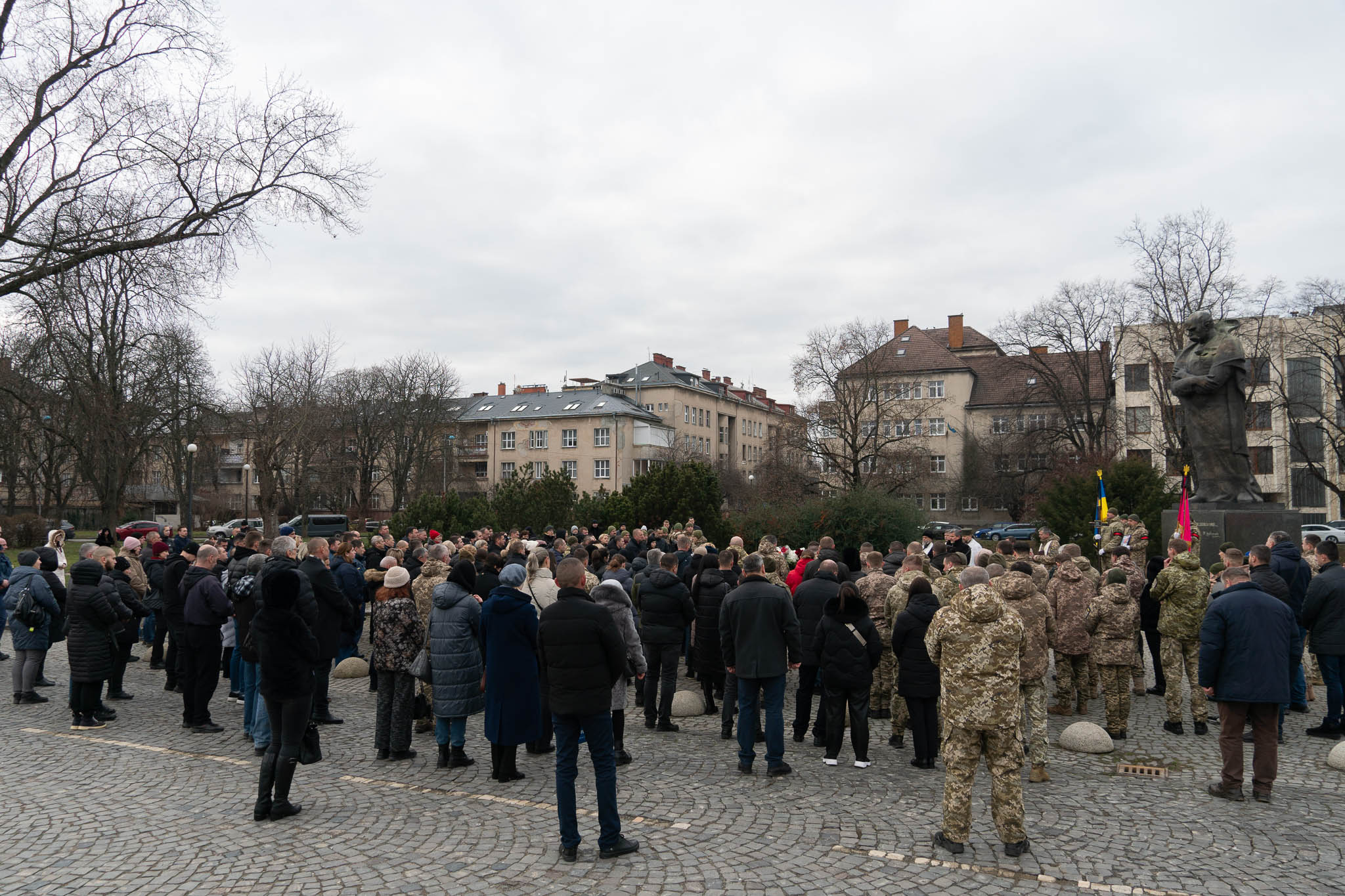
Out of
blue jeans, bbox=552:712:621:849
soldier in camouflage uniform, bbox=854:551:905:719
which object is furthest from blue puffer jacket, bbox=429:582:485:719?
soldier in camouflage uniform, bbox=854:551:905:719

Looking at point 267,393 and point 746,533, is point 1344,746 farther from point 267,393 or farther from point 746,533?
point 267,393

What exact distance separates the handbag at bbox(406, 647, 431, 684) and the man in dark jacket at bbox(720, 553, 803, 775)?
2.87 m

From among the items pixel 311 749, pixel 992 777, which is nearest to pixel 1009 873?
pixel 992 777

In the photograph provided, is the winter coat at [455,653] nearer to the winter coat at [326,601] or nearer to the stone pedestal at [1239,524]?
the winter coat at [326,601]

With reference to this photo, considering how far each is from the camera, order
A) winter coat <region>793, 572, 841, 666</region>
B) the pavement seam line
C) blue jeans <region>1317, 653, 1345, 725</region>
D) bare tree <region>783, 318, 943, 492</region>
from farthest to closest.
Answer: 1. bare tree <region>783, 318, 943, 492</region>
2. blue jeans <region>1317, 653, 1345, 725</region>
3. winter coat <region>793, 572, 841, 666</region>
4. the pavement seam line

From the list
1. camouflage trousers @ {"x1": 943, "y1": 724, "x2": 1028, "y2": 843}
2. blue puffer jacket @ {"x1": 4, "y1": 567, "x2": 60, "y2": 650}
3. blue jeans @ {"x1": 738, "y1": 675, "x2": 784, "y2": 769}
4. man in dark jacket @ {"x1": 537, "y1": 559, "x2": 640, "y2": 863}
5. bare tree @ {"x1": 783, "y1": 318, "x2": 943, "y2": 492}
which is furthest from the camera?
bare tree @ {"x1": 783, "y1": 318, "x2": 943, "y2": 492}

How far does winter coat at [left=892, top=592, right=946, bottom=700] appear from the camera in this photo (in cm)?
744

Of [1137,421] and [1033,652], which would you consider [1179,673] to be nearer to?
[1033,652]

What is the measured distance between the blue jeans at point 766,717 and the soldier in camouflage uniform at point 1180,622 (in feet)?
14.9

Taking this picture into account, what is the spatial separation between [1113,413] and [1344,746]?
42192 millimetres

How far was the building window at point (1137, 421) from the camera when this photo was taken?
4465 centimetres

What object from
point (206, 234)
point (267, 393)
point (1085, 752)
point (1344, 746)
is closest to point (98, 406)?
point (206, 234)

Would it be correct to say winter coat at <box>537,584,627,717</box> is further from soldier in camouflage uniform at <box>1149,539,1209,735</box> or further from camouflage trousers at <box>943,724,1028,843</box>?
soldier in camouflage uniform at <box>1149,539,1209,735</box>

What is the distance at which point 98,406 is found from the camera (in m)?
30.5
